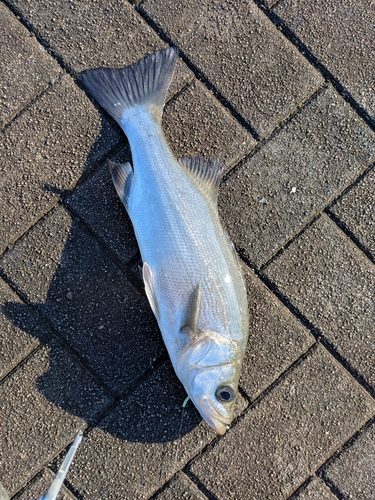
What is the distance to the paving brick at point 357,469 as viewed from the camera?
332 centimetres

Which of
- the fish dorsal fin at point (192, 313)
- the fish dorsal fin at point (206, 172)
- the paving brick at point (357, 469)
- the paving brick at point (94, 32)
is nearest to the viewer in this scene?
the fish dorsal fin at point (192, 313)

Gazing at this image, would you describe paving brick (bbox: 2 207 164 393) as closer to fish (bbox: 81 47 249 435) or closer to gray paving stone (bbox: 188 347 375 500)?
fish (bbox: 81 47 249 435)

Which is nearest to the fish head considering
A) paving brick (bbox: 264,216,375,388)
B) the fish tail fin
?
paving brick (bbox: 264,216,375,388)

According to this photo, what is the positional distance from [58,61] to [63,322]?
185cm

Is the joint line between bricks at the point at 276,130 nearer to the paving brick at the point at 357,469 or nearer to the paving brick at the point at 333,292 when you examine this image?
the paving brick at the point at 333,292

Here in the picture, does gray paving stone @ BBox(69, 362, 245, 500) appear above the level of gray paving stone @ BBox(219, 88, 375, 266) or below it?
below

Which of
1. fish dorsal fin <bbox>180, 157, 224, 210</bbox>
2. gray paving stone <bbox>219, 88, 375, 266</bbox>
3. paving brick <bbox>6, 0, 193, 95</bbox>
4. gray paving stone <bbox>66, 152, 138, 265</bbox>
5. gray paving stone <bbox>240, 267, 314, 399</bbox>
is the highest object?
paving brick <bbox>6, 0, 193, 95</bbox>

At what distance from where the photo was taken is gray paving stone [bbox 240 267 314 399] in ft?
10.9

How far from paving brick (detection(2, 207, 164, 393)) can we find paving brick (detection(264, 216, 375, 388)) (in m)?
1.02

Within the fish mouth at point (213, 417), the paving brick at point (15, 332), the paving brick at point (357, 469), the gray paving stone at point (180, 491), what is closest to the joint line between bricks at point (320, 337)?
the paving brick at point (357, 469)

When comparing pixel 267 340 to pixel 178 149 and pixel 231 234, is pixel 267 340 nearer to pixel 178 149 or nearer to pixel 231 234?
pixel 231 234

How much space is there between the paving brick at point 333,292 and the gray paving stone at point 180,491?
138 cm

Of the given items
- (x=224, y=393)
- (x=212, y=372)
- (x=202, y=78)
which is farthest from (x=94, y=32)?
(x=224, y=393)

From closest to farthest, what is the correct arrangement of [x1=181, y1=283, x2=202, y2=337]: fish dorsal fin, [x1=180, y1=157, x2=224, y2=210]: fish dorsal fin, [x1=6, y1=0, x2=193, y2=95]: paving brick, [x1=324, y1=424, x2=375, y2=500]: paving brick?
[x1=181, y1=283, x2=202, y2=337]: fish dorsal fin
[x1=180, y1=157, x2=224, y2=210]: fish dorsal fin
[x1=324, y1=424, x2=375, y2=500]: paving brick
[x1=6, y1=0, x2=193, y2=95]: paving brick
